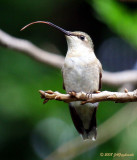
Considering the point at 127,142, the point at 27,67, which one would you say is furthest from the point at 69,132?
the point at 127,142

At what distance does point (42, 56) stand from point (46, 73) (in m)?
1.05

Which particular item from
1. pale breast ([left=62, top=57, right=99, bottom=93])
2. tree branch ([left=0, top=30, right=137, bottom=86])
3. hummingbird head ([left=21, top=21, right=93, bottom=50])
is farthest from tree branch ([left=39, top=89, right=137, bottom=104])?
hummingbird head ([left=21, top=21, right=93, bottom=50])

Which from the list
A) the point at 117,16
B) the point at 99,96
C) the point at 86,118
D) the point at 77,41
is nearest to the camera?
the point at 99,96

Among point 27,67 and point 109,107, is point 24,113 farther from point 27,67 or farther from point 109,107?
point 109,107

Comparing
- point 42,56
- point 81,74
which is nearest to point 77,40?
point 42,56

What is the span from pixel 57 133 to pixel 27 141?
585 mm

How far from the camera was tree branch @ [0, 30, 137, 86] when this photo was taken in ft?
16.7

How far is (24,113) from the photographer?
6168 millimetres

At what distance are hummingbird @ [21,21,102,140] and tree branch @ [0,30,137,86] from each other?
0.57 metres

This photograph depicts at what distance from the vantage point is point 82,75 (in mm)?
4895

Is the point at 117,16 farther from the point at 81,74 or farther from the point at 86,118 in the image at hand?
the point at 86,118

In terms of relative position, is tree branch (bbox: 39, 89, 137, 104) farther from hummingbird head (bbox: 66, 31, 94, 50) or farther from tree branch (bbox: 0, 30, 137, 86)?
hummingbird head (bbox: 66, 31, 94, 50)

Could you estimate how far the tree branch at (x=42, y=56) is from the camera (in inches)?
200

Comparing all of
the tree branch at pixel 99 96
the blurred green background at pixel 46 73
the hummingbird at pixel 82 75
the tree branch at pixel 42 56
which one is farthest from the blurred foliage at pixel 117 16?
the tree branch at pixel 99 96
